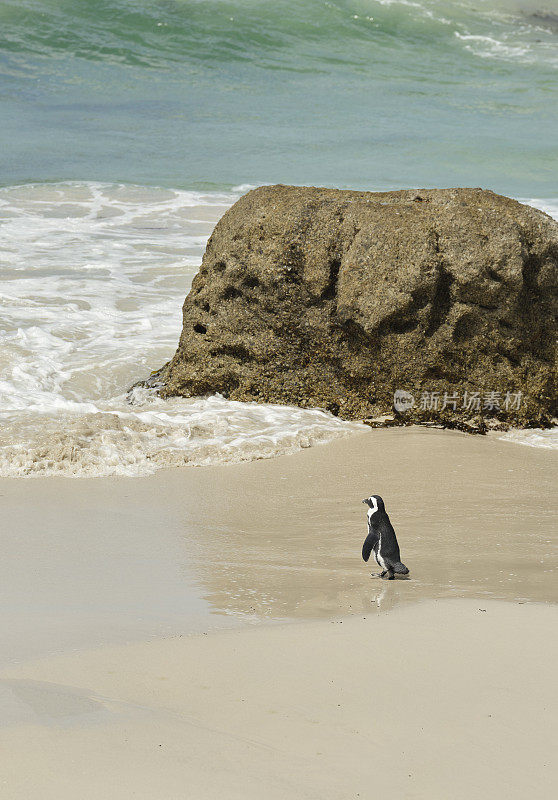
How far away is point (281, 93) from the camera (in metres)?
22.5

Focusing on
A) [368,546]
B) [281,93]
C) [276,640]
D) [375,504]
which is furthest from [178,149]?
[276,640]

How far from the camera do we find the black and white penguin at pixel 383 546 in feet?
11.6

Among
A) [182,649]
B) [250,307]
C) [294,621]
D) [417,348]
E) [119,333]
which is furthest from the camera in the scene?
[119,333]

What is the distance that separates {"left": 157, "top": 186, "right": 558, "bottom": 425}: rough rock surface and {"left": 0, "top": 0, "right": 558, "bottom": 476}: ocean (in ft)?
1.01

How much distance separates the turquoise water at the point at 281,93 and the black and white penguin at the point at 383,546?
43.0ft

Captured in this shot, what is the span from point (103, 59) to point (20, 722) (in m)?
24.1

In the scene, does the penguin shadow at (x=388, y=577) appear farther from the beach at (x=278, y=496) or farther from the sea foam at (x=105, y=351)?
the sea foam at (x=105, y=351)

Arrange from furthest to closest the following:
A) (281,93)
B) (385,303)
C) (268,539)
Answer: (281,93) → (385,303) → (268,539)

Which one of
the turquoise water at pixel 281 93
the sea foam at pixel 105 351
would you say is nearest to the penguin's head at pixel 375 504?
the sea foam at pixel 105 351

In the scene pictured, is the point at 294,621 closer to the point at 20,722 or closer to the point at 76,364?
the point at 20,722

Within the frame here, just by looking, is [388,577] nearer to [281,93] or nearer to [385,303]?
[385,303]

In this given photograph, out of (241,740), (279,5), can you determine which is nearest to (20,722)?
(241,740)

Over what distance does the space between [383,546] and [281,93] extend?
20.7 m

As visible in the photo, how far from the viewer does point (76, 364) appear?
7.38 metres
